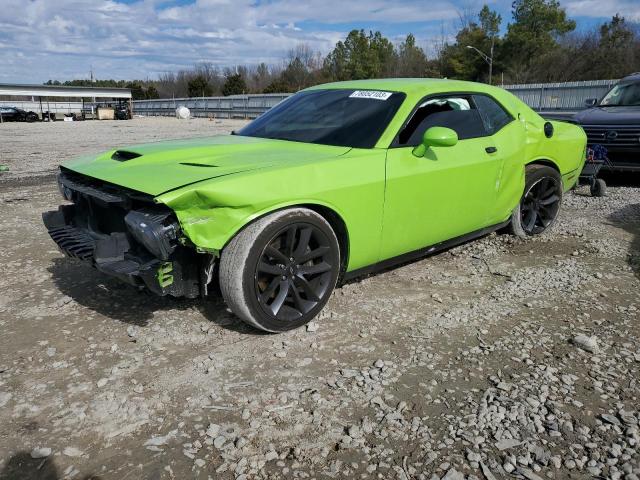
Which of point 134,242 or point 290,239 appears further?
point 290,239

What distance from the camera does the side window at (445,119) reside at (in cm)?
375

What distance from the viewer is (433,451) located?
227cm

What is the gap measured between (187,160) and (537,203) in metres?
3.68

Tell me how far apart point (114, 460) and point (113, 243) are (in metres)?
1.29

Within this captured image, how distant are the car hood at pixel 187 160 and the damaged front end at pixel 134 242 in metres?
0.08

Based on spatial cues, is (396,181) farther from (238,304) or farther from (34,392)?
(34,392)

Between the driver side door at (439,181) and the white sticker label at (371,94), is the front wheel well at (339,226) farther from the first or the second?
the white sticker label at (371,94)

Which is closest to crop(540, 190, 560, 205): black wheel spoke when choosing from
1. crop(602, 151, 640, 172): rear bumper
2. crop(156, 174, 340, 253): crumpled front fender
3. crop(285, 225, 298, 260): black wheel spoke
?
crop(602, 151, 640, 172): rear bumper

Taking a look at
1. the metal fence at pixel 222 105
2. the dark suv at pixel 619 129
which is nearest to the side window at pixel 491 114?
the dark suv at pixel 619 129

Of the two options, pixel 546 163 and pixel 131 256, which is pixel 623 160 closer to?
pixel 546 163

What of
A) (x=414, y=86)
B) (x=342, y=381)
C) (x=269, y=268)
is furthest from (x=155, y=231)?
(x=414, y=86)

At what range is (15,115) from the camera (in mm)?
40719

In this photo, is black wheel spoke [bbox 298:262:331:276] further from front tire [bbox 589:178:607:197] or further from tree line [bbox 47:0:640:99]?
tree line [bbox 47:0:640:99]

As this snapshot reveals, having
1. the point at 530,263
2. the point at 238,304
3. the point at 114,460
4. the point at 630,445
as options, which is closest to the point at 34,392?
the point at 114,460
